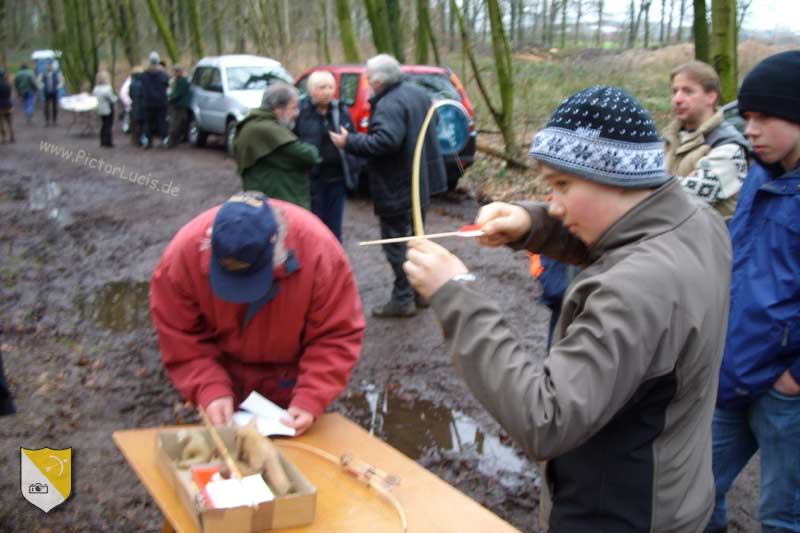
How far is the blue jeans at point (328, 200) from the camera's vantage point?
629 centimetres

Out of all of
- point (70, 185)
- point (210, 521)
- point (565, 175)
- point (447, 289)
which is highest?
point (565, 175)

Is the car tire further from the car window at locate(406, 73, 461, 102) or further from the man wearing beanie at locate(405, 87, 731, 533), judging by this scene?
the man wearing beanie at locate(405, 87, 731, 533)

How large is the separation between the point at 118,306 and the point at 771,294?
5538 millimetres

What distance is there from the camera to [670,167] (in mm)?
3545

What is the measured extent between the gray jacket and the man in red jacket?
1.10 metres

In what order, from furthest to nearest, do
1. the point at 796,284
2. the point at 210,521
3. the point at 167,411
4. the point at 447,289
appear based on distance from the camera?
the point at 167,411, the point at 796,284, the point at 210,521, the point at 447,289

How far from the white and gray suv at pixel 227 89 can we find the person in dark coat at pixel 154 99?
69 centimetres

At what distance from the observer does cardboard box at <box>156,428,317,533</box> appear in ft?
6.30

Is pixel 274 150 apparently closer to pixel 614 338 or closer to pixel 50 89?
pixel 614 338

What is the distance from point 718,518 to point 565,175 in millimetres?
2096

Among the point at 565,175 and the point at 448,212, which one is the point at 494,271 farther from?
the point at 565,175

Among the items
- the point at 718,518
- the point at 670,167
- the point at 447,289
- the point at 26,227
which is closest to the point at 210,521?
the point at 447,289

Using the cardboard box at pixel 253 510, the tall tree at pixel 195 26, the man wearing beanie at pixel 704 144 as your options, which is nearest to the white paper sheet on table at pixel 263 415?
the cardboard box at pixel 253 510

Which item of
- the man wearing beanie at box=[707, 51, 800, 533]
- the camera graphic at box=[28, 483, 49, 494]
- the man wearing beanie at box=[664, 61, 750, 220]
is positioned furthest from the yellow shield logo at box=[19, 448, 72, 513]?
the man wearing beanie at box=[664, 61, 750, 220]
